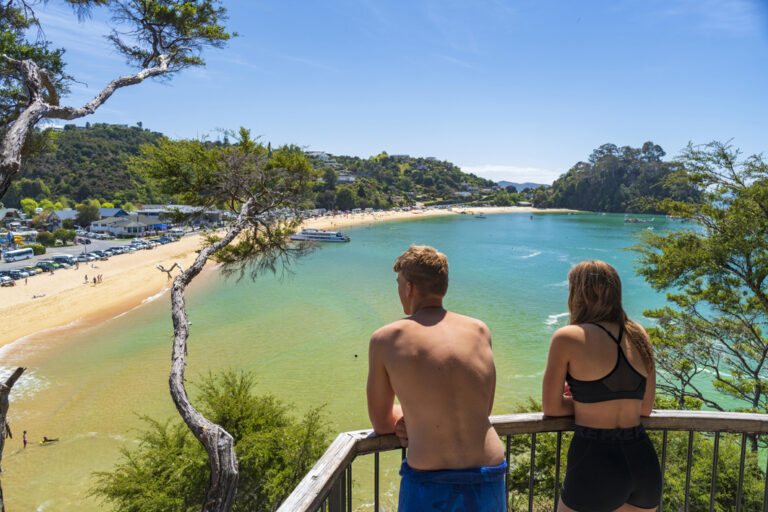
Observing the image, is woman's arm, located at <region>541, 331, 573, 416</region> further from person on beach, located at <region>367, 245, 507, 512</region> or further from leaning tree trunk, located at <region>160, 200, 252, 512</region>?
leaning tree trunk, located at <region>160, 200, 252, 512</region>

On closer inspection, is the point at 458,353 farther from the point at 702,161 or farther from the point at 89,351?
the point at 89,351

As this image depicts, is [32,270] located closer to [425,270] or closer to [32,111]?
[32,111]

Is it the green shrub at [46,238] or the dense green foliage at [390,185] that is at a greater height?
the dense green foliage at [390,185]

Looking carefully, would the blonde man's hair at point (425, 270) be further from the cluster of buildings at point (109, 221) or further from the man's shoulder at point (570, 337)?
the cluster of buildings at point (109, 221)

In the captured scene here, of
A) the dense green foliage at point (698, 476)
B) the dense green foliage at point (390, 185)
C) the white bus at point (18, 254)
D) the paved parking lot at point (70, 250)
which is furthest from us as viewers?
the dense green foliage at point (390, 185)

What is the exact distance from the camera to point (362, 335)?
2448cm

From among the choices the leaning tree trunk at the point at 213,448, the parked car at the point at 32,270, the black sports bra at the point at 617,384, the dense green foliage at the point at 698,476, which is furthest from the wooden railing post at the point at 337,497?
the parked car at the point at 32,270

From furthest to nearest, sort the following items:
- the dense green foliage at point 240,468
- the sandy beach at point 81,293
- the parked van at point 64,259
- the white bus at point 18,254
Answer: the white bus at point 18,254
the parked van at point 64,259
the sandy beach at point 81,293
the dense green foliage at point 240,468

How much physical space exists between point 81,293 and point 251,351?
61.8 ft

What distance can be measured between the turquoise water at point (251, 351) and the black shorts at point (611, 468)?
12.5 metres

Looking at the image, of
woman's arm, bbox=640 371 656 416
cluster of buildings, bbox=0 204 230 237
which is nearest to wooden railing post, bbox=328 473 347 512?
woman's arm, bbox=640 371 656 416

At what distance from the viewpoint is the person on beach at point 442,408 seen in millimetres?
1575

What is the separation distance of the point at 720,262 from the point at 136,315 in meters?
30.2

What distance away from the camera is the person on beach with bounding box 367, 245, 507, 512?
5.17ft
